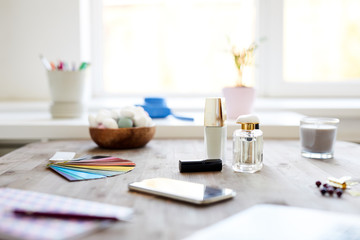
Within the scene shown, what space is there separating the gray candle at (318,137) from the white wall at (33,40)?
4.64ft

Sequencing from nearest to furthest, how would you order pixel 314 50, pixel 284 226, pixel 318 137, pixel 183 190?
pixel 284 226 → pixel 183 190 → pixel 318 137 → pixel 314 50

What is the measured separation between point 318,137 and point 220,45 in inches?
54.3

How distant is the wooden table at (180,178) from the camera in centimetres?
62

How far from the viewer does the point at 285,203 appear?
0.72 m

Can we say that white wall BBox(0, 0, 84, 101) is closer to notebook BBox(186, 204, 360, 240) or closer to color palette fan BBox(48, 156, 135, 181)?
color palette fan BBox(48, 156, 135, 181)

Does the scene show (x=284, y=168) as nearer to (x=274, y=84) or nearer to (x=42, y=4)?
(x=274, y=84)

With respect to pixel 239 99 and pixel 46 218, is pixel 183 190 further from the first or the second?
pixel 239 99

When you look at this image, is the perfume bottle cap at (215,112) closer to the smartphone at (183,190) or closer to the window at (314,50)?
the smartphone at (183,190)

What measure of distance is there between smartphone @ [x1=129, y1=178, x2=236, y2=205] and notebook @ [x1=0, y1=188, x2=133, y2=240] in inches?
3.8

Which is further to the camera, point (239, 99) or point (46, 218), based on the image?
point (239, 99)

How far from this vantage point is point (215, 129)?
1043 mm

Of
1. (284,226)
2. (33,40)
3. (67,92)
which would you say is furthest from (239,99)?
(33,40)

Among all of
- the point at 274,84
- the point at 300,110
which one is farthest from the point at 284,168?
the point at 274,84

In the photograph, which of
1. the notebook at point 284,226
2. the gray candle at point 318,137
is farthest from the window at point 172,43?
the notebook at point 284,226
